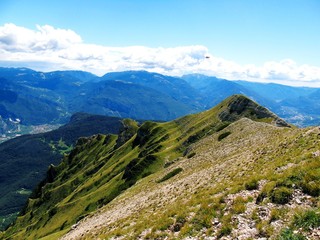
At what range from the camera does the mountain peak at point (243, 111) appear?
378 ft

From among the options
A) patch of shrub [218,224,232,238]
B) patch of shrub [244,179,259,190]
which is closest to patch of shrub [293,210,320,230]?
patch of shrub [218,224,232,238]

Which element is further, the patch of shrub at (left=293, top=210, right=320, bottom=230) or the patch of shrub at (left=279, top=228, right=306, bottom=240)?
the patch of shrub at (left=293, top=210, right=320, bottom=230)

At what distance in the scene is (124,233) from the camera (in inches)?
1179

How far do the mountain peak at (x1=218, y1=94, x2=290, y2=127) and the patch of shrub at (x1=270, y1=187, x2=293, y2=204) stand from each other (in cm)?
8613

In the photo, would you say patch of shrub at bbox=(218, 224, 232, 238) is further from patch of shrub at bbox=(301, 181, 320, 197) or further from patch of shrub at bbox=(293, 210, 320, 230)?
patch of shrub at bbox=(301, 181, 320, 197)

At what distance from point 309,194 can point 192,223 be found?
8852 millimetres

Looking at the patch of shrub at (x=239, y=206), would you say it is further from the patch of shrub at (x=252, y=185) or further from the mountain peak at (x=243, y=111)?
the mountain peak at (x=243, y=111)

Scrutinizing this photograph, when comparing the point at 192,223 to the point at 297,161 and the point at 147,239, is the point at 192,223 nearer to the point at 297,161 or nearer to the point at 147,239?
the point at 147,239

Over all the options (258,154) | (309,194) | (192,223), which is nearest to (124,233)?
(192,223)

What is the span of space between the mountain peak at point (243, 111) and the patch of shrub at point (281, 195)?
86.1 meters

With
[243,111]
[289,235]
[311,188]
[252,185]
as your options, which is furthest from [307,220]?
[243,111]

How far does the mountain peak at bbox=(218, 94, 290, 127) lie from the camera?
115062mm

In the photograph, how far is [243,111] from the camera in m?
129

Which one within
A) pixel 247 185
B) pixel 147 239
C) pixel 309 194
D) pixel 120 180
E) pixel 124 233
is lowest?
pixel 120 180
